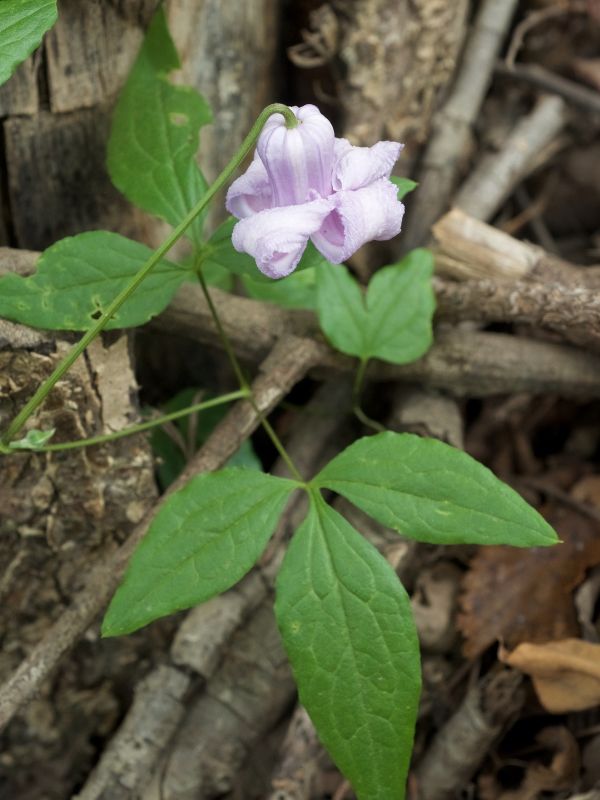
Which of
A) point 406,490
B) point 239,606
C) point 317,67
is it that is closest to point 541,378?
point 406,490

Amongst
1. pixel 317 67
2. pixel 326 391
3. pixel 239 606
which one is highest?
pixel 317 67

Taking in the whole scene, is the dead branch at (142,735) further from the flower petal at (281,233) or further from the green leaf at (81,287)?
the flower petal at (281,233)

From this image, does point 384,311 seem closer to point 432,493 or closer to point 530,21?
point 432,493

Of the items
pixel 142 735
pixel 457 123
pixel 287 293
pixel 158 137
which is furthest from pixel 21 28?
pixel 142 735

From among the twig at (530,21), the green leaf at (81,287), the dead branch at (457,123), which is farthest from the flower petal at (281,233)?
the twig at (530,21)

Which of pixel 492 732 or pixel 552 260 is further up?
pixel 552 260

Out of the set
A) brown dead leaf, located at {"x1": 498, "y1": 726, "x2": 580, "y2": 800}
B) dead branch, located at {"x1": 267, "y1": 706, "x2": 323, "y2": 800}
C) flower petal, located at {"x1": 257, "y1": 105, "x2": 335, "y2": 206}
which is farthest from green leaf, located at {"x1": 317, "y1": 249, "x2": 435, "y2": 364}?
brown dead leaf, located at {"x1": 498, "y1": 726, "x2": 580, "y2": 800}

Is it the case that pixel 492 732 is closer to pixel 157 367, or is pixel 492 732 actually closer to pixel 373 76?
pixel 157 367
